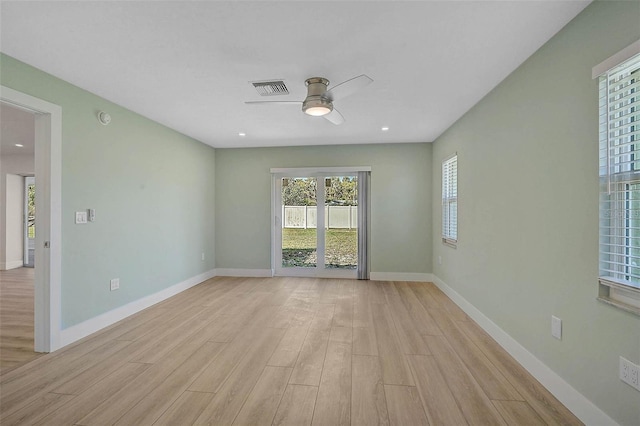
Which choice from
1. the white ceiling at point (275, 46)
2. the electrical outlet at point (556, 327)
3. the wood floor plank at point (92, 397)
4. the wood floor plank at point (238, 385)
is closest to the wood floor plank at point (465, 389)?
the electrical outlet at point (556, 327)

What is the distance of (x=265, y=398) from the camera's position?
1951 mm

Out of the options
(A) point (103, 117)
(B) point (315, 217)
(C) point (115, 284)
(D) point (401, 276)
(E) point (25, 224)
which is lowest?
(D) point (401, 276)

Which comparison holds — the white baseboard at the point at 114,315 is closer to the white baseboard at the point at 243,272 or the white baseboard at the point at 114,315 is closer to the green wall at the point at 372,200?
the white baseboard at the point at 243,272

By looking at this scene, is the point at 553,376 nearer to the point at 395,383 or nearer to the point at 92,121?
the point at 395,383

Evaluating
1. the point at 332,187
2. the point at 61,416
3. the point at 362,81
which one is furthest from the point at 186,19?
the point at 332,187

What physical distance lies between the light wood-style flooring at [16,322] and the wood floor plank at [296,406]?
223 centimetres

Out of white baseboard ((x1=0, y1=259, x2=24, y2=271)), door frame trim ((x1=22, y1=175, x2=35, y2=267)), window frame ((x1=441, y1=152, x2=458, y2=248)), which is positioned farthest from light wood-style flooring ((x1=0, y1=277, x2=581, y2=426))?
door frame trim ((x1=22, y1=175, x2=35, y2=267))

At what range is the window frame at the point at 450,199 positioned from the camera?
13.5 feet

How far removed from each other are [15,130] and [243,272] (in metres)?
A: 4.22

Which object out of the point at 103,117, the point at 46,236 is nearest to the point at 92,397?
the point at 46,236

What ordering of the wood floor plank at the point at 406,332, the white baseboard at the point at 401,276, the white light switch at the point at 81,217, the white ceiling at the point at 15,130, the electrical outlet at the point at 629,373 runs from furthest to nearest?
1. the white baseboard at the point at 401,276
2. the white ceiling at the point at 15,130
3. the white light switch at the point at 81,217
4. the wood floor plank at the point at 406,332
5. the electrical outlet at the point at 629,373

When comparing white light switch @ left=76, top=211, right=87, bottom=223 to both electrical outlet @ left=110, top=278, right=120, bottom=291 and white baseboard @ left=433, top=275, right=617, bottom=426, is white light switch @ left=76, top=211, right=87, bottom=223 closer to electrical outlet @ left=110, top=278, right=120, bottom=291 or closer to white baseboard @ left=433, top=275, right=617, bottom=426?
electrical outlet @ left=110, top=278, right=120, bottom=291

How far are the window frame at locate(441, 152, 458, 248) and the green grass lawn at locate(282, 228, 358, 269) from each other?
159 centimetres

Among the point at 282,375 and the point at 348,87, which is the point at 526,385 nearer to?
the point at 282,375
